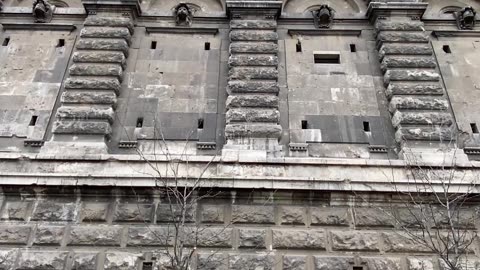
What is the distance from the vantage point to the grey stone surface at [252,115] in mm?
13234

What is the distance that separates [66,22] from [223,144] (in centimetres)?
743

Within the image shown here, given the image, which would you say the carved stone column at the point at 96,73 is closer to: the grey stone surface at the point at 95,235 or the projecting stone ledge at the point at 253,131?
the grey stone surface at the point at 95,235

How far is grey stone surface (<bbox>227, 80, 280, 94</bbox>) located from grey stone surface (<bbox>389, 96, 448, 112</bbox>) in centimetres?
353

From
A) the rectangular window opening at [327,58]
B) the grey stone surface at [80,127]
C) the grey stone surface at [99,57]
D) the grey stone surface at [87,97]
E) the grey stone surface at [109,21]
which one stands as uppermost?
the grey stone surface at [109,21]

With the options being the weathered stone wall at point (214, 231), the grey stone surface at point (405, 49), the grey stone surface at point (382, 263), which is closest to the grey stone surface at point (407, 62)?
the grey stone surface at point (405, 49)

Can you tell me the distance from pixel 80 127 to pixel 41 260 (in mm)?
4050

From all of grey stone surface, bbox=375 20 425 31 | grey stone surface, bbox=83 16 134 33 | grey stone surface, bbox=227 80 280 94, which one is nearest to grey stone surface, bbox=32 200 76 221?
grey stone surface, bbox=227 80 280 94

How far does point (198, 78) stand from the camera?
14773 mm

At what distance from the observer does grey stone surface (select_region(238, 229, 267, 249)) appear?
10.5 metres

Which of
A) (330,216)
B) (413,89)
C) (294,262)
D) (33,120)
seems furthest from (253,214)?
(33,120)

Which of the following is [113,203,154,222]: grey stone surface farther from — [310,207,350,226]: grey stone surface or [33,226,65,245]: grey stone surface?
[310,207,350,226]: grey stone surface

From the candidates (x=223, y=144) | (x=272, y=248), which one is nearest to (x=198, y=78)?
(x=223, y=144)

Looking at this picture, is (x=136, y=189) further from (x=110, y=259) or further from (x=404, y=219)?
(x=404, y=219)

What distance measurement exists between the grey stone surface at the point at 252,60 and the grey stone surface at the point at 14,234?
7458 millimetres
